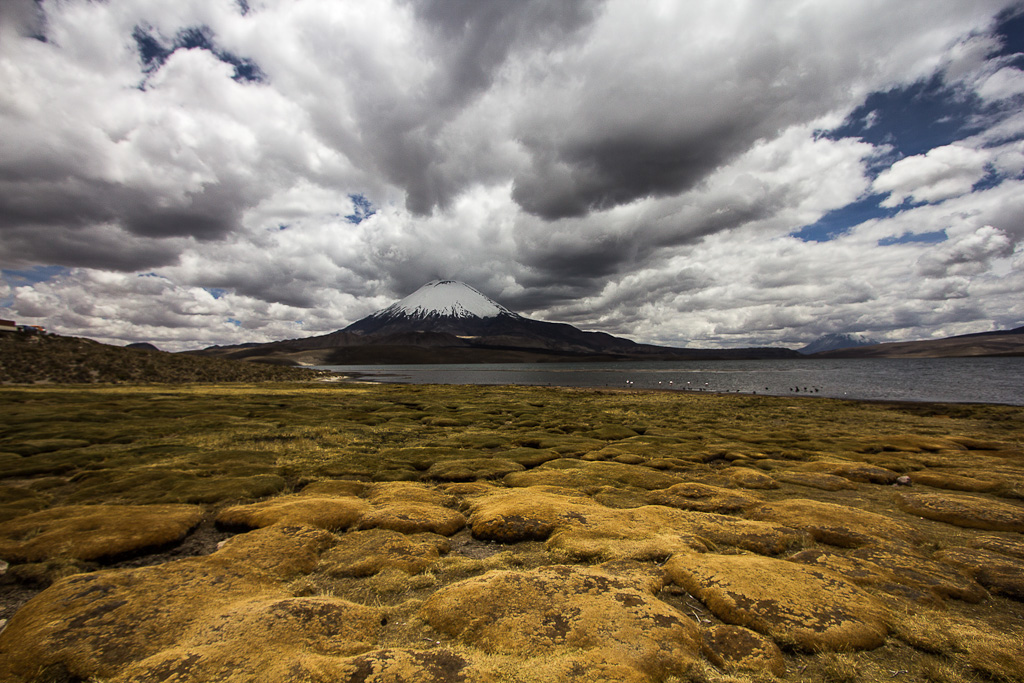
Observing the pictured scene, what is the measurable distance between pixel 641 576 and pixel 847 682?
11.9 ft

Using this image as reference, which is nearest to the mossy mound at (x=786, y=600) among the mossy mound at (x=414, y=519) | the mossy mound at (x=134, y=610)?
the mossy mound at (x=414, y=519)

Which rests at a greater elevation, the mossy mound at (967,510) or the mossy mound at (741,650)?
the mossy mound at (741,650)

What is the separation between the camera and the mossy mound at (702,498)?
14.1 metres

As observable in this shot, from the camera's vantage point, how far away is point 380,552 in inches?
404

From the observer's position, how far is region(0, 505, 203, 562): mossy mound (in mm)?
9711

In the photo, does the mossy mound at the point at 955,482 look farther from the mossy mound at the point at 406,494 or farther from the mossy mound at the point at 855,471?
the mossy mound at the point at 406,494

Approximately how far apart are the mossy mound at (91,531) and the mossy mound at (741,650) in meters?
13.3

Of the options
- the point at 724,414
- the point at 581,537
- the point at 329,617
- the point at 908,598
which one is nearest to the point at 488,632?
the point at 329,617

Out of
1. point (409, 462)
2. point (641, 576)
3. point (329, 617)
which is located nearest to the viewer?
point (329, 617)

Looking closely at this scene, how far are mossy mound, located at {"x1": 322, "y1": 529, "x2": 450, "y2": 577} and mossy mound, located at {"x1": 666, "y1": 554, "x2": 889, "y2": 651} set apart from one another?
19.4ft

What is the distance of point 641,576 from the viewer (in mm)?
9047

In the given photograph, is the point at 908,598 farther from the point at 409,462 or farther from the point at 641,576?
the point at 409,462

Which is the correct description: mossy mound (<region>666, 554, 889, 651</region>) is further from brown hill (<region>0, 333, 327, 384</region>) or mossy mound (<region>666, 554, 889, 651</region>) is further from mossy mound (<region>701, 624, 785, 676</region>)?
brown hill (<region>0, 333, 327, 384</region>)

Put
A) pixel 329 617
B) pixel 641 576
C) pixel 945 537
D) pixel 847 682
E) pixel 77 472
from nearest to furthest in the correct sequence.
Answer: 1. pixel 847 682
2. pixel 329 617
3. pixel 641 576
4. pixel 945 537
5. pixel 77 472
